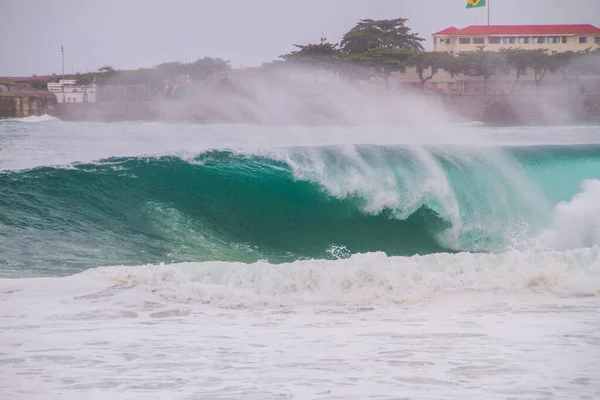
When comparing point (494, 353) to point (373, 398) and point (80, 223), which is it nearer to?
point (373, 398)

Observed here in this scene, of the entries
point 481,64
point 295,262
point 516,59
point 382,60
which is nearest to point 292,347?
point 295,262

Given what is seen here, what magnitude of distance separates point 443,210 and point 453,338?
2.42 m

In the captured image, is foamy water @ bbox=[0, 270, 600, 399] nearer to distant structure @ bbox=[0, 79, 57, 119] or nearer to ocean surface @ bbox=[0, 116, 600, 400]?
ocean surface @ bbox=[0, 116, 600, 400]

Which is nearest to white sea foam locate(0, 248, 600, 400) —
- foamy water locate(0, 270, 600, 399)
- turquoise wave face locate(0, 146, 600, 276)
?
foamy water locate(0, 270, 600, 399)

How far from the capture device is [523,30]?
6039 millimetres

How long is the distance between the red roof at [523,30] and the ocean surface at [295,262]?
1.10 metres

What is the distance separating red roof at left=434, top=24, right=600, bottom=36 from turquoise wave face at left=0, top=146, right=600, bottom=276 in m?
1.17

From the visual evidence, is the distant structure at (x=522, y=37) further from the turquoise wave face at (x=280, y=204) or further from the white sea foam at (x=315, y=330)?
the white sea foam at (x=315, y=330)

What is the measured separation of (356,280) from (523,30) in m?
3.86

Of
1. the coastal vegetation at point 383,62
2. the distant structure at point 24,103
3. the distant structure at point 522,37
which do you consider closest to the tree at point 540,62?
the coastal vegetation at point 383,62

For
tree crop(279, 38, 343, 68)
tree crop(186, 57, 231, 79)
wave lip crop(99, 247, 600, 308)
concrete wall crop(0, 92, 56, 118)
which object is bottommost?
wave lip crop(99, 247, 600, 308)

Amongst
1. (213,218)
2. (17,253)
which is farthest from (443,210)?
(17,253)

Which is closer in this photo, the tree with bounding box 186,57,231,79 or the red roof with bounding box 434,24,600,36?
the red roof with bounding box 434,24,600,36

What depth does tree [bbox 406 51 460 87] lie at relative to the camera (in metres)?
7.03
